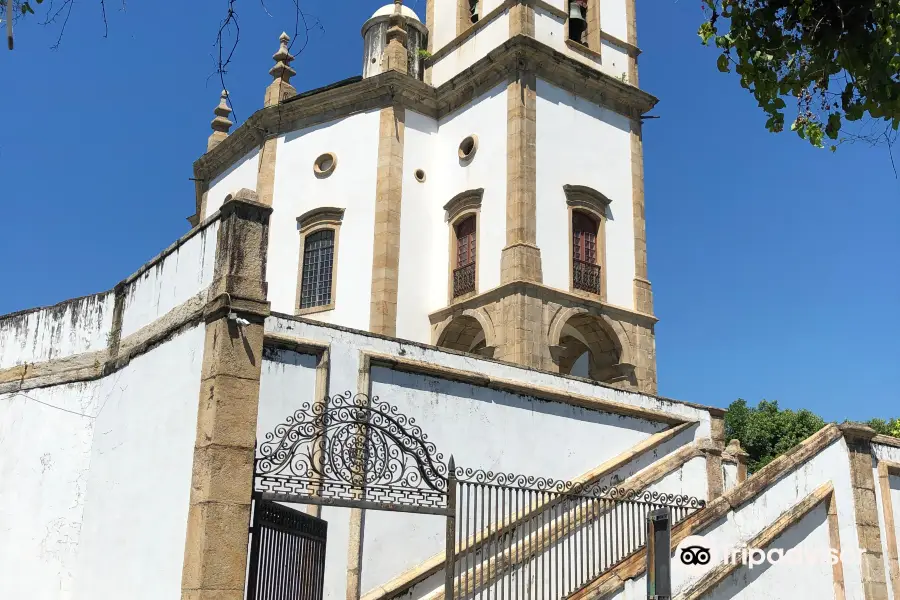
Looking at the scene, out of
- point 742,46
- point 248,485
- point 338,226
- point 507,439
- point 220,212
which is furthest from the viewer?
point 338,226

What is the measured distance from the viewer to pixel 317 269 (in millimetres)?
22000

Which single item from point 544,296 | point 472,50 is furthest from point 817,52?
point 472,50

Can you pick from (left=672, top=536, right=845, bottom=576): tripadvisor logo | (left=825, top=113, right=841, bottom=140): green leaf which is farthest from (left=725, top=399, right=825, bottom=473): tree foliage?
(left=825, top=113, right=841, bottom=140): green leaf

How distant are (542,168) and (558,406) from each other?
8.93 meters

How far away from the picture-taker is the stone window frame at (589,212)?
20.2 m

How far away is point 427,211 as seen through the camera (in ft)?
71.5

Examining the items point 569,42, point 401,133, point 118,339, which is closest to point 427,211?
point 401,133

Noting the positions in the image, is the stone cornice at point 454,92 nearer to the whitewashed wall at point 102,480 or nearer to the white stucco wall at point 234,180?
the white stucco wall at point 234,180

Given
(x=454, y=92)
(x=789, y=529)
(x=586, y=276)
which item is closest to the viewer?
(x=789, y=529)

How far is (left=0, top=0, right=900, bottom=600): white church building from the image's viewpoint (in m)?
7.94

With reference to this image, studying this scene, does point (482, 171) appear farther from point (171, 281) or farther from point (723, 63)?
point (723, 63)

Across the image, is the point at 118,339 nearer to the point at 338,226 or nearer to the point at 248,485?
the point at 248,485

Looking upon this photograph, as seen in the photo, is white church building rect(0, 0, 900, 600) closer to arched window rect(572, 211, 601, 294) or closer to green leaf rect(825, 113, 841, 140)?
arched window rect(572, 211, 601, 294)

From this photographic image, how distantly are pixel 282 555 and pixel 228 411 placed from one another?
124 cm
